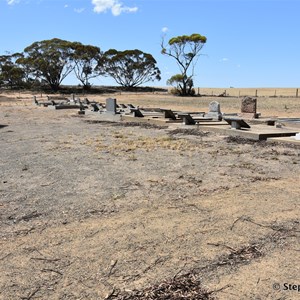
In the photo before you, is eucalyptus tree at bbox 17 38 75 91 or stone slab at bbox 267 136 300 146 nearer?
stone slab at bbox 267 136 300 146

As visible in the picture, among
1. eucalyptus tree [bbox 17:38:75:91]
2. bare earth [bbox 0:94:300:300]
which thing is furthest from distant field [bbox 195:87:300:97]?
bare earth [bbox 0:94:300:300]

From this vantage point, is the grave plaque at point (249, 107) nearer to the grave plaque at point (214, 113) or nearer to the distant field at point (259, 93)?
the grave plaque at point (214, 113)

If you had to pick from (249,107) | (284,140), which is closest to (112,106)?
(249,107)

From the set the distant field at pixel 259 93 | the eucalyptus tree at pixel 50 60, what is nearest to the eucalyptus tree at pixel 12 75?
the eucalyptus tree at pixel 50 60

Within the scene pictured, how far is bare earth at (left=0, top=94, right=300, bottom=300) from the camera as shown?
10.3 feet

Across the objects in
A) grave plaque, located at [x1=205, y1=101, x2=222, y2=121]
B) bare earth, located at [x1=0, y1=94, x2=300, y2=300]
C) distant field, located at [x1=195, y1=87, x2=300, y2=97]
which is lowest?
distant field, located at [x1=195, y1=87, x2=300, y2=97]

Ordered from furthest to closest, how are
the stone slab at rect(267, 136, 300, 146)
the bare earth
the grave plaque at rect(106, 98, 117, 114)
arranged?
the grave plaque at rect(106, 98, 117, 114) → the stone slab at rect(267, 136, 300, 146) → the bare earth

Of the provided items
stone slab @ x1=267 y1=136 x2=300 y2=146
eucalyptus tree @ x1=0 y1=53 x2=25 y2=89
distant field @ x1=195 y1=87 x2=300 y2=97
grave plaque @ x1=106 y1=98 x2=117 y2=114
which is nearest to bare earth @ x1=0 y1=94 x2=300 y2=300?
stone slab @ x1=267 y1=136 x2=300 y2=146

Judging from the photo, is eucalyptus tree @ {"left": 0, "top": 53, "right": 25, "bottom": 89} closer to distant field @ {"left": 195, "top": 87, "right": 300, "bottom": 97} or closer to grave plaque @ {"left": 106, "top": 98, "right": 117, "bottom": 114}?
distant field @ {"left": 195, "top": 87, "right": 300, "bottom": 97}

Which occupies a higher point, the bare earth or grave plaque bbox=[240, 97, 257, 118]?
grave plaque bbox=[240, 97, 257, 118]

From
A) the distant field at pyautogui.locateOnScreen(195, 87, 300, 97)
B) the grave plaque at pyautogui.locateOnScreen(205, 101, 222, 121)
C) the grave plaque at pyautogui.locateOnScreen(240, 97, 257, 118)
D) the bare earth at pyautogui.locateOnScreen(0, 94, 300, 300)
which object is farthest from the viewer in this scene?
the distant field at pyautogui.locateOnScreen(195, 87, 300, 97)

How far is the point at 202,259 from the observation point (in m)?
3.50

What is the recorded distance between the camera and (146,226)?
4301 millimetres

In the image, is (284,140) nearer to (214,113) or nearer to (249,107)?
(214,113)
